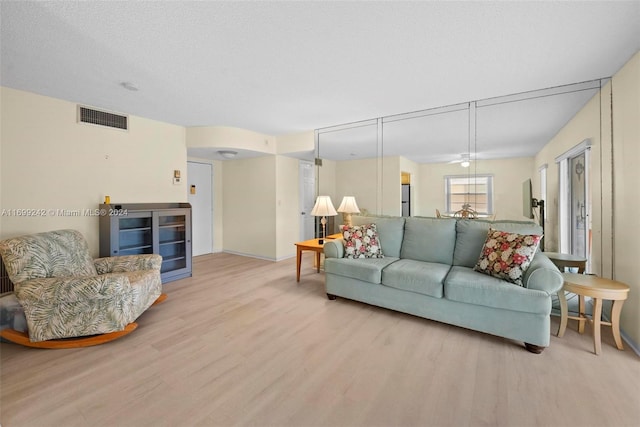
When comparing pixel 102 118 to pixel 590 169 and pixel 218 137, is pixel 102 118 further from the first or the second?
pixel 590 169

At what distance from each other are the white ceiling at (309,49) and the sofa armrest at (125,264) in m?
1.85

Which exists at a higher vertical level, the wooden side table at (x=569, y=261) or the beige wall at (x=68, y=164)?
the beige wall at (x=68, y=164)

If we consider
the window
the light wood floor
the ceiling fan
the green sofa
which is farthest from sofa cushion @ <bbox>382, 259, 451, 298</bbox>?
the ceiling fan

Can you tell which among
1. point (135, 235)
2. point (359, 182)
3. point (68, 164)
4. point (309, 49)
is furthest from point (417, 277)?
point (68, 164)

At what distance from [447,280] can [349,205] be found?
2.14 metres

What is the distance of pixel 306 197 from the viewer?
596 cm

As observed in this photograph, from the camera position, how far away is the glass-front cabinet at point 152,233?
3533 millimetres

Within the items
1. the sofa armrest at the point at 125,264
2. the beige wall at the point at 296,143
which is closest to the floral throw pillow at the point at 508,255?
the beige wall at the point at 296,143

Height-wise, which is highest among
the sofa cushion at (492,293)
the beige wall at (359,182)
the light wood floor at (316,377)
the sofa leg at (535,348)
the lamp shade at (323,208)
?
the beige wall at (359,182)

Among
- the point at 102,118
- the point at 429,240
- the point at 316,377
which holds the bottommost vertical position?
the point at 316,377

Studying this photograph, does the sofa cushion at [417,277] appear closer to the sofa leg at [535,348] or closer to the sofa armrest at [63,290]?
the sofa leg at [535,348]

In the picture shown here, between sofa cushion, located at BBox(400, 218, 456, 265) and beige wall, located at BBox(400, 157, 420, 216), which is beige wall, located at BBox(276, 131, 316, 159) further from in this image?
sofa cushion, located at BBox(400, 218, 456, 265)

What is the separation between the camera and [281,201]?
539 centimetres

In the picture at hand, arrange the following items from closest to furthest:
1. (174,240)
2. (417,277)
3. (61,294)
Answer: (61,294), (417,277), (174,240)
